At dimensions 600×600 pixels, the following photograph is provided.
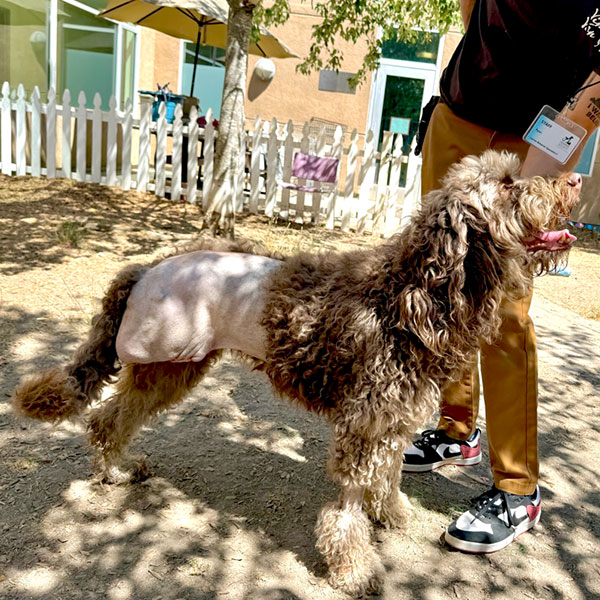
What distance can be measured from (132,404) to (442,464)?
172 centimetres

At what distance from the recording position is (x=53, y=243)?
7.07m

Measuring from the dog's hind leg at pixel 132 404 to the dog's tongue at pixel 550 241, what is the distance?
144 cm

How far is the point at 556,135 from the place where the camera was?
2.20 metres

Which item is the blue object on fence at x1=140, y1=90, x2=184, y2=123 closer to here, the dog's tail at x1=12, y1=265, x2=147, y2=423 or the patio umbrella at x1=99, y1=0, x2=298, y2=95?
the patio umbrella at x1=99, y1=0, x2=298, y2=95

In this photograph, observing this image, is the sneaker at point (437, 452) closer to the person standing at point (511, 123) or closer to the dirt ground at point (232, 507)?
the dirt ground at point (232, 507)

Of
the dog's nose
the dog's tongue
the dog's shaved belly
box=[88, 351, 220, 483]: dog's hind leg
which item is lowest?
box=[88, 351, 220, 483]: dog's hind leg

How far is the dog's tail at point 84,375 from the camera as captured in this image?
2.54 m

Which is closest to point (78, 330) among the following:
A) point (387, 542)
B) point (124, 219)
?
point (387, 542)

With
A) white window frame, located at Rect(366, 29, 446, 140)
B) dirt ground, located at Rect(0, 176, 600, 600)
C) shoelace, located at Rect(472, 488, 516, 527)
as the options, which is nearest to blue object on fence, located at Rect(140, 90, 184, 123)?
white window frame, located at Rect(366, 29, 446, 140)

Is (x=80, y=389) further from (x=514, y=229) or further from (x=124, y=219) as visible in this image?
(x=124, y=219)

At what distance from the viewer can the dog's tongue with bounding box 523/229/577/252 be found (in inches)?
86.4

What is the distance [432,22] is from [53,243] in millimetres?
6411

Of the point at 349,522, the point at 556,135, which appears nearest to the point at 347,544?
the point at 349,522

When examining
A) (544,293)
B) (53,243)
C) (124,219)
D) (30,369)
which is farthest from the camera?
(124,219)
